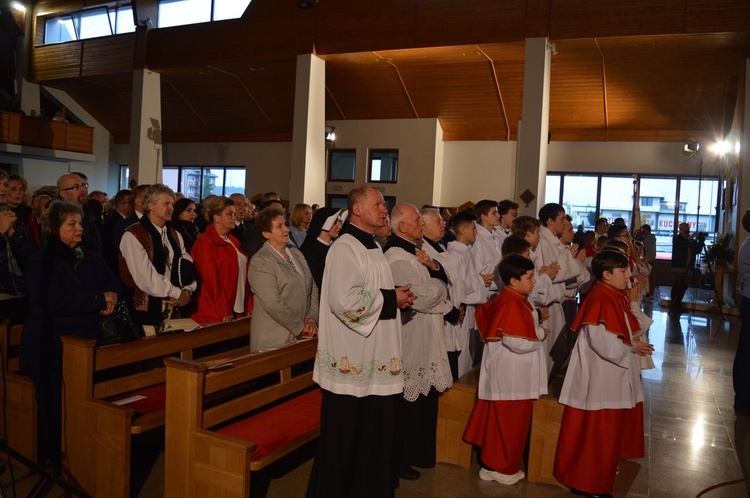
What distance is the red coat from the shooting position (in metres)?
4.84

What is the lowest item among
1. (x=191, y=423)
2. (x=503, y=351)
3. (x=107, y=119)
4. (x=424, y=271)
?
(x=191, y=423)

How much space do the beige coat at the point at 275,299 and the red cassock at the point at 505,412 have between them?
117 cm

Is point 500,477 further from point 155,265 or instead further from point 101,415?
point 155,265

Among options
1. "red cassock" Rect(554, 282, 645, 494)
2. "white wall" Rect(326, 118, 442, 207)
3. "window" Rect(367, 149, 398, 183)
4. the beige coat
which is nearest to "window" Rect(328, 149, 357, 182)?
"white wall" Rect(326, 118, 442, 207)

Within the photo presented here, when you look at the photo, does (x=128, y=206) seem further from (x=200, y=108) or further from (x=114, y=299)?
(x=200, y=108)

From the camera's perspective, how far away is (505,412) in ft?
12.4

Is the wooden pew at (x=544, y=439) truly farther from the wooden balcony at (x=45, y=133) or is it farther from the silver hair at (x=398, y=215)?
the wooden balcony at (x=45, y=133)

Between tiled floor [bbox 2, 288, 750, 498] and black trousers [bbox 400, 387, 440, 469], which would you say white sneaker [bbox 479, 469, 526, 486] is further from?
black trousers [bbox 400, 387, 440, 469]

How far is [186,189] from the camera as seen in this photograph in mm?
20406

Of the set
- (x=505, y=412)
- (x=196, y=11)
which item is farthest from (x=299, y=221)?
(x=196, y=11)

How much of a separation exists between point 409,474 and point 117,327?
1968 millimetres

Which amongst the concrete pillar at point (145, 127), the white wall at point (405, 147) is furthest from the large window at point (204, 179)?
the white wall at point (405, 147)

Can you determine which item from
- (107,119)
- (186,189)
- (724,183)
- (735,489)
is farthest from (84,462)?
(107,119)

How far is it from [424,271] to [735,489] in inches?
94.1
